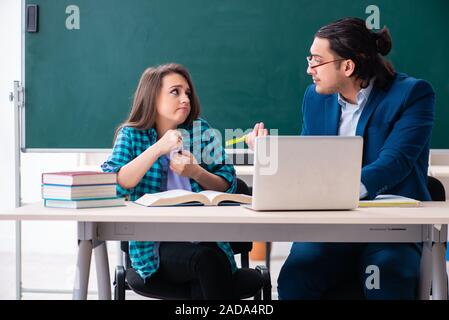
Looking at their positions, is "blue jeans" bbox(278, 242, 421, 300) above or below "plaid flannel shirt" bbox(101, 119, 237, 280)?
below

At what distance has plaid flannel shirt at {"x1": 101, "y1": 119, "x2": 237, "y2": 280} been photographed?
2254 millimetres

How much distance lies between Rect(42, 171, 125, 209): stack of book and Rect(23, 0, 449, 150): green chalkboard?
6.14ft

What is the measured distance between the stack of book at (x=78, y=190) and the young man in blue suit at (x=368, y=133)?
Answer: 1.52 ft

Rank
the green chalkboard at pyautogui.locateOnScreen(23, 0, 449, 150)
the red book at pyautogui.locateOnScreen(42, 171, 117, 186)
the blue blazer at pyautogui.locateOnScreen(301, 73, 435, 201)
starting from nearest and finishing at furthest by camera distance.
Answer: the red book at pyautogui.locateOnScreen(42, 171, 117, 186) < the blue blazer at pyautogui.locateOnScreen(301, 73, 435, 201) < the green chalkboard at pyautogui.locateOnScreen(23, 0, 449, 150)

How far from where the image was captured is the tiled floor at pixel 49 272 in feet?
13.6

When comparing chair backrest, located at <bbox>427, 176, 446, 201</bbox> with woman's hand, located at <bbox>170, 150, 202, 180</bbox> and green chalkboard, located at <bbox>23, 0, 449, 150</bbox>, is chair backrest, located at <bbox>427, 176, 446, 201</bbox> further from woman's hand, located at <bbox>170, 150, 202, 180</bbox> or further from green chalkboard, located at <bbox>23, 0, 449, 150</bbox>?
green chalkboard, located at <bbox>23, 0, 449, 150</bbox>

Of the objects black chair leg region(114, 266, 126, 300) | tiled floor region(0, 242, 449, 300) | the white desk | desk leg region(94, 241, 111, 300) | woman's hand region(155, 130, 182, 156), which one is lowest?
tiled floor region(0, 242, 449, 300)

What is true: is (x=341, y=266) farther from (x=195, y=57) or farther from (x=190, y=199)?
(x=195, y=57)

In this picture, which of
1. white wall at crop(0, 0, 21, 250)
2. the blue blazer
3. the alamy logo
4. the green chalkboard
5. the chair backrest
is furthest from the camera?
white wall at crop(0, 0, 21, 250)

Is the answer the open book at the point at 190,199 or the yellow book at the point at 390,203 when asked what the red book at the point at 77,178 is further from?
the yellow book at the point at 390,203

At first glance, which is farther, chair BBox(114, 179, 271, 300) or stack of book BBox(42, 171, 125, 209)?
chair BBox(114, 179, 271, 300)

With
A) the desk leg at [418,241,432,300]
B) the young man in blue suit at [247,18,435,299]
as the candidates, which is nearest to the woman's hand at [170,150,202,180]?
the young man in blue suit at [247,18,435,299]

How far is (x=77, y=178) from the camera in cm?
190
